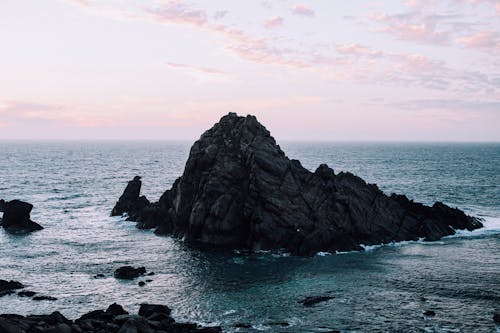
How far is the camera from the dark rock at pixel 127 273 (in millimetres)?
67062

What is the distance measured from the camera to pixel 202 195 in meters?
89.1

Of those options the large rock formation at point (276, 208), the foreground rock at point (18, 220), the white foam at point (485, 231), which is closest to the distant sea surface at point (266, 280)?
the white foam at point (485, 231)

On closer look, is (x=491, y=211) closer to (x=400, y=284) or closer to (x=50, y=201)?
(x=400, y=284)

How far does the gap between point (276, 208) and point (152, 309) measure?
3472cm

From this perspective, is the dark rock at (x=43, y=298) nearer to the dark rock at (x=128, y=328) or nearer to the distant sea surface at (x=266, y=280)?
the distant sea surface at (x=266, y=280)

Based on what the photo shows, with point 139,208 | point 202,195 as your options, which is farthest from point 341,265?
point 139,208

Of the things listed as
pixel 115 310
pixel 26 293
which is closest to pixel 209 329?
pixel 115 310

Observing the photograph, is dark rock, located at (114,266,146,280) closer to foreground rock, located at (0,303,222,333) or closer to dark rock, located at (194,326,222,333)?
foreground rock, located at (0,303,222,333)

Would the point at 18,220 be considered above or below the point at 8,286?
above

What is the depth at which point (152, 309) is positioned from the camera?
53.8 meters

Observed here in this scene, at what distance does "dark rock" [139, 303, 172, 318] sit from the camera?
53188 millimetres

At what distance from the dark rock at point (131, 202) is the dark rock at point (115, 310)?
192ft

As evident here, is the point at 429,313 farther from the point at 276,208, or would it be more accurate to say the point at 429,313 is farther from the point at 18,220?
the point at 18,220

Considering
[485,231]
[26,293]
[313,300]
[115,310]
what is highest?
[485,231]
